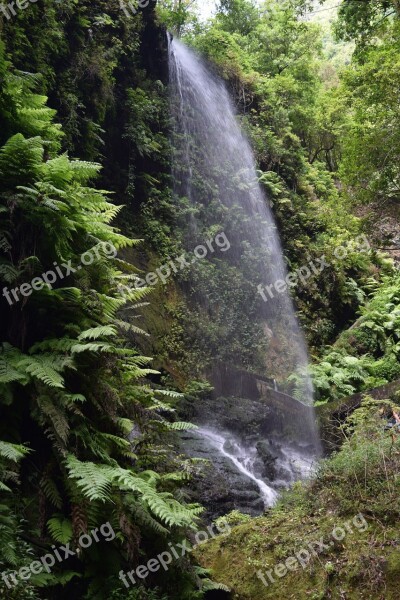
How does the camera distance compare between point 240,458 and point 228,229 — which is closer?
point 240,458

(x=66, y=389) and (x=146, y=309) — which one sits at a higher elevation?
(x=66, y=389)

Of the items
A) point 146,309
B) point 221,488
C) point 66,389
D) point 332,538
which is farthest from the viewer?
point 146,309

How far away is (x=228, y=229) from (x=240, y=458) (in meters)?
7.28

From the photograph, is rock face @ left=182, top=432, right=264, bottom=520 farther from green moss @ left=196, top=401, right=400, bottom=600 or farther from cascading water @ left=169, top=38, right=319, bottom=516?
cascading water @ left=169, top=38, right=319, bottom=516

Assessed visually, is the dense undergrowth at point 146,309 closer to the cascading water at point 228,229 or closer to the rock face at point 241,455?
the cascading water at point 228,229

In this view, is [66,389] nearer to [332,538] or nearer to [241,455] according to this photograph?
[332,538]

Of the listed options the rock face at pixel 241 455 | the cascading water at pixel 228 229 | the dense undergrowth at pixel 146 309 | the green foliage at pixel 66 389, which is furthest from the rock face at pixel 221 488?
the green foliage at pixel 66 389

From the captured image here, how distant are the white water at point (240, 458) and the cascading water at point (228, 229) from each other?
2.03 meters

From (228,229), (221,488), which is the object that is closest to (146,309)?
(221,488)

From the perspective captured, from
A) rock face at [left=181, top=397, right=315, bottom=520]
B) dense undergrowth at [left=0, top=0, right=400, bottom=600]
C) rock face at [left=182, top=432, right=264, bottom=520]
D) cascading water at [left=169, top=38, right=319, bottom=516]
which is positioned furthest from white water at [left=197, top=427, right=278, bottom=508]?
cascading water at [left=169, top=38, right=319, bottom=516]

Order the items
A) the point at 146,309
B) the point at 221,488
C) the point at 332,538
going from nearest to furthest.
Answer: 1. the point at 332,538
2. the point at 221,488
3. the point at 146,309

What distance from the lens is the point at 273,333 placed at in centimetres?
1362

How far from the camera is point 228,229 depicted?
562 inches

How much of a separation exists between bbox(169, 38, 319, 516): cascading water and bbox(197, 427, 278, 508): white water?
203cm
